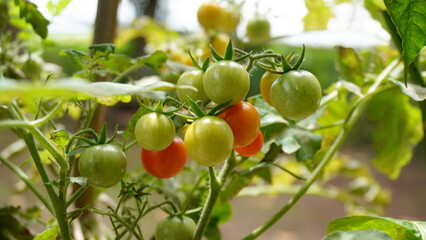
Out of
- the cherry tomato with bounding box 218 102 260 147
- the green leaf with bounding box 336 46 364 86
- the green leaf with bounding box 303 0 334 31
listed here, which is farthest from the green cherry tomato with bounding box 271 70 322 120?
the green leaf with bounding box 303 0 334 31

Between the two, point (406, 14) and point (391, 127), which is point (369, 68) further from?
point (406, 14)

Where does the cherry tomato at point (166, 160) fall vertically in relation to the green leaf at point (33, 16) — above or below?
below

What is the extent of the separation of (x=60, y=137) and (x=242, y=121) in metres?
0.11

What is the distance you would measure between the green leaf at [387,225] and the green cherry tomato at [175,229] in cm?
11

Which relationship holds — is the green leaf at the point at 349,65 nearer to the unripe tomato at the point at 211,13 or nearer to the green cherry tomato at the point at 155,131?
the unripe tomato at the point at 211,13

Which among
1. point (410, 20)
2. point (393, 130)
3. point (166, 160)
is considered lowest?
point (393, 130)

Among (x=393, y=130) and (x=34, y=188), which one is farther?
(x=393, y=130)

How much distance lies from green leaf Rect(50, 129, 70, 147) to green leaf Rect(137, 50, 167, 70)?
0.12 metres

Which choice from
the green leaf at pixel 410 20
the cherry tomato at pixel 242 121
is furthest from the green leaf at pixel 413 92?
the cherry tomato at pixel 242 121

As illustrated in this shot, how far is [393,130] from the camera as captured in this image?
1.95 ft

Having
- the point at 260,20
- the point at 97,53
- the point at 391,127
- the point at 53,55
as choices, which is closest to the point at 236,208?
the point at 391,127

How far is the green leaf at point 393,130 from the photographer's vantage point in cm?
58

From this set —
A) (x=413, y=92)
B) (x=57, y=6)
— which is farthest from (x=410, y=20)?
(x=57, y=6)

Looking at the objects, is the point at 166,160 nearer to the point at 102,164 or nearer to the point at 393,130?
the point at 102,164
